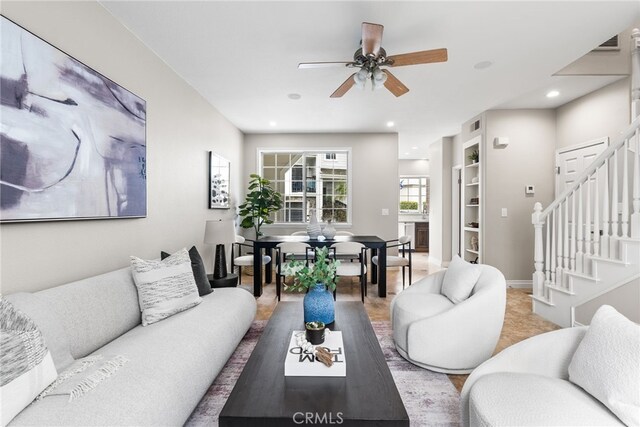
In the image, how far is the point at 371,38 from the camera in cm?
220

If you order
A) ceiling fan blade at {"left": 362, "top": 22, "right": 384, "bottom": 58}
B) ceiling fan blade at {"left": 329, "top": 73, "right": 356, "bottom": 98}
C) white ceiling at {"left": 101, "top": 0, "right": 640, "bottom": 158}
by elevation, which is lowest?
ceiling fan blade at {"left": 329, "top": 73, "right": 356, "bottom": 98}

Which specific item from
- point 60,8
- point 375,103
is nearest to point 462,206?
point 375,103

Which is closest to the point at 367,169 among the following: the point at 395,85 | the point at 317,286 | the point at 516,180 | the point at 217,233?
the point at 516,180

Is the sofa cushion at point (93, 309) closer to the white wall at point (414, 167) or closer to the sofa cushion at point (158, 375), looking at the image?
the sofa cushion at point (158, 375)

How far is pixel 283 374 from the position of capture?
4.60 ft

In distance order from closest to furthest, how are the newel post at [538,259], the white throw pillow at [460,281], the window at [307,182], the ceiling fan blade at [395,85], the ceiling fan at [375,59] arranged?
the ceiling fan at [375,59] → the white throw pillow at [460,281] → the ceiling fan blade at [395,85] → the newel post at [538,259] → the window at [307,182]

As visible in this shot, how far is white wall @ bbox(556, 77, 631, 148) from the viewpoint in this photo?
11.5 ft

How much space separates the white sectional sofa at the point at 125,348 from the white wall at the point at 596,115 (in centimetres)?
479

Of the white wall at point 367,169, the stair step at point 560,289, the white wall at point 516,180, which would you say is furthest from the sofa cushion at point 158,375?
the white wall at point 516,180

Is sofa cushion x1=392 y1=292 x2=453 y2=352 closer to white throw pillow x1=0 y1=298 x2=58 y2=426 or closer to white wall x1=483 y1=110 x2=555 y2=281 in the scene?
white throw pillow x1=0 y1=298 x2=58 y2=426

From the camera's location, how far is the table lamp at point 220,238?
3186mm

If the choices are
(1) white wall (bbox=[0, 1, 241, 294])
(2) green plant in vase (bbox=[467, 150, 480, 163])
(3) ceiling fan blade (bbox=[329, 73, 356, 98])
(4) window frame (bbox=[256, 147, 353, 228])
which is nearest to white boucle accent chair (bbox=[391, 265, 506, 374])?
(3) ceiling fan blade (bbox=[329, 73, 356, 98])

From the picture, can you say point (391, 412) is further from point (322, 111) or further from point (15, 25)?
point (322, 111)

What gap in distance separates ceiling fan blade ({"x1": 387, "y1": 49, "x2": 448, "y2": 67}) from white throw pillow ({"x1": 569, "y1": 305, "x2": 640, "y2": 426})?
6.11 feet
